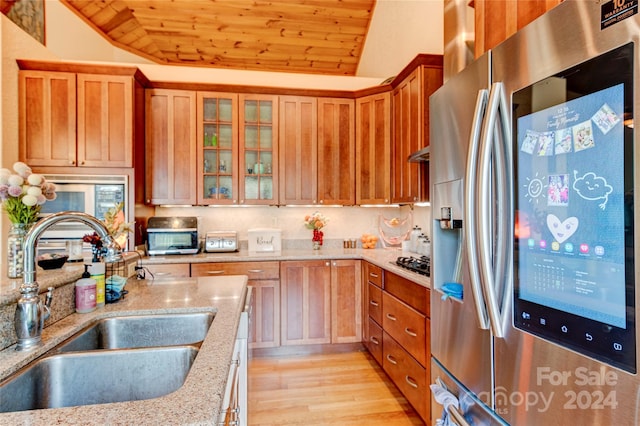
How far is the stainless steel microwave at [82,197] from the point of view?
2.74 m

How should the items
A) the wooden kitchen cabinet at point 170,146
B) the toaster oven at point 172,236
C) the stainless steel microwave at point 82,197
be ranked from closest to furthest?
the stainless steel microwave at point 82,197 → the toaster oven at point 172,236 → the wooden kitchen cabinet at point 170,146

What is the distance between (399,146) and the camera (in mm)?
3035

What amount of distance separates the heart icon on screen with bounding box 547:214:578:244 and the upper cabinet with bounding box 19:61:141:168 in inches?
124

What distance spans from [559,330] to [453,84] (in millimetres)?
909

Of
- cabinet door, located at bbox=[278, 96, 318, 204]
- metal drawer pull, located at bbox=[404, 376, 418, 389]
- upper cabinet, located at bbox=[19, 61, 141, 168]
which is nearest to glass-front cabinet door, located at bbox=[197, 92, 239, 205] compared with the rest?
cabinet door, located at bbox=[278, 96, 318, 204]

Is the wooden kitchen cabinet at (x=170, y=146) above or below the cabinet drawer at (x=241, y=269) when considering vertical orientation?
above

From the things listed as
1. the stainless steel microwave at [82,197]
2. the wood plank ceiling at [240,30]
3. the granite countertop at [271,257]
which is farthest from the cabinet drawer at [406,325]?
the wood plank ceiling at [240,30]

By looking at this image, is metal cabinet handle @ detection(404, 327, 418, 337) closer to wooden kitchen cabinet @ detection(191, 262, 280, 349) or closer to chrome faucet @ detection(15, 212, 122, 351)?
wooden kitchen cabinet @ detection(191, 262, 280, 349)

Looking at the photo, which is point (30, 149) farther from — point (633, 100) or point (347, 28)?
point (633, 100)

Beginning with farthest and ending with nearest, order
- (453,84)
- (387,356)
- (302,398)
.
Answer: (387,356) < (302,398) < (453,84)

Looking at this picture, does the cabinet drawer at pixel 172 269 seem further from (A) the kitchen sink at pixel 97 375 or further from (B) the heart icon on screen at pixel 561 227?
(B) the heart icon on screen at pixel 561 227

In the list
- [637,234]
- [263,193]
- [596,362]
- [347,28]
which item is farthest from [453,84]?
[347,28]

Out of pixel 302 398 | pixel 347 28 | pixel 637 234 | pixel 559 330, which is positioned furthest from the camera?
pixel 347 28

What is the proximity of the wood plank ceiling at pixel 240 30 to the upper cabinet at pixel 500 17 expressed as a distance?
9.76 ft
